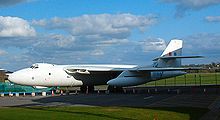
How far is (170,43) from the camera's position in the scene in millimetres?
47438

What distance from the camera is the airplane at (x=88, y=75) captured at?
38156mm

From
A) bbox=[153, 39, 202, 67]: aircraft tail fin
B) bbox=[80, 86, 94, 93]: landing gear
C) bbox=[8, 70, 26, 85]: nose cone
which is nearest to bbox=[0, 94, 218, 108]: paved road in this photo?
bbox=[8, 70, 26, 85]: nose cone

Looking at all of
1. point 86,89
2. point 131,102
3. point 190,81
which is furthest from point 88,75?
point 190,81

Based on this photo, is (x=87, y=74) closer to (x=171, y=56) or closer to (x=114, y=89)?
(x=114, y=89)

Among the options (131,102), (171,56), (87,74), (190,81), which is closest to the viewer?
(131,102)

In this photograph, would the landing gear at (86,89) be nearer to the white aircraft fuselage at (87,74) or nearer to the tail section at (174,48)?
the white aircraft fuselage at (87,74)

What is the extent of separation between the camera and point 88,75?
1654 inches

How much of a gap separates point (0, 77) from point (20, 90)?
916 inches

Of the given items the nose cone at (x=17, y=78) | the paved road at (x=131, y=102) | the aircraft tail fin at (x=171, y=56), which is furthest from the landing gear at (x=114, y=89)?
the paved road at (x=131, y=102)

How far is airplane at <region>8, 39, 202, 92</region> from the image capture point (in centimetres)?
3816

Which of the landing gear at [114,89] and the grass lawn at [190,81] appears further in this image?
the grass lawn at [190,81]

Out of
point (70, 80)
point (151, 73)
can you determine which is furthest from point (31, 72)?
point (151, 73)

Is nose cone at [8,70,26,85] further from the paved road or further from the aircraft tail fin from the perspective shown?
the aircraft tail fin

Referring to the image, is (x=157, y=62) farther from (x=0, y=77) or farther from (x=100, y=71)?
(x=0, y=77)
